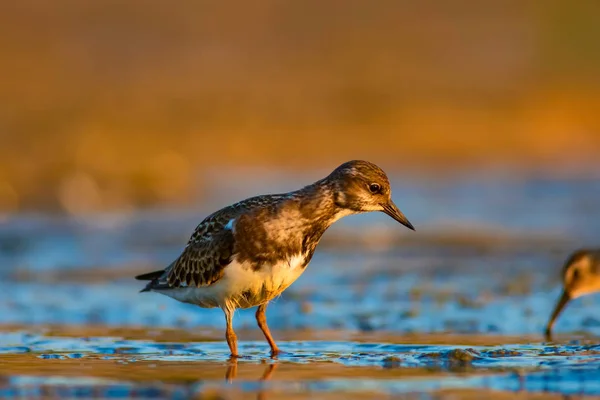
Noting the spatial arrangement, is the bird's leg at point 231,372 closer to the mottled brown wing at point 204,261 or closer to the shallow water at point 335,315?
the shallow water at point 335,315

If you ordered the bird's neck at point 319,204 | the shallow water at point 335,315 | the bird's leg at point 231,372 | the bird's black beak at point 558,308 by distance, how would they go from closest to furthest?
the shallow water at point 335,315 → the bird's leg at point 231,372 → the bird's neck at point 319,204 → the bird's black beak at point 558,308

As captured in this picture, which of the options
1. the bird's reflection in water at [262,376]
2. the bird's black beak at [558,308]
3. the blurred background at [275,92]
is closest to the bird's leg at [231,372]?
the bird's reflection in water at [262,376]

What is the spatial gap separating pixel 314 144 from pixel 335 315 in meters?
17.0

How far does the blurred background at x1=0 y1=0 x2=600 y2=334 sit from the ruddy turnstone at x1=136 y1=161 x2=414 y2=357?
4.85ft

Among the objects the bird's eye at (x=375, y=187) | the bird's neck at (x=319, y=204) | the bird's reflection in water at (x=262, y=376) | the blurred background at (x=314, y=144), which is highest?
the blurred background at (x=314, y=144)

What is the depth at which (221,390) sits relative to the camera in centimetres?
653

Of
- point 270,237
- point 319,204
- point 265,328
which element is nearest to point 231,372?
point 270,237

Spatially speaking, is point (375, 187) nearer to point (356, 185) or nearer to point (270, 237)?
point (356, 185)

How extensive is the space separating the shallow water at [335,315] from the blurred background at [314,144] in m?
0.06

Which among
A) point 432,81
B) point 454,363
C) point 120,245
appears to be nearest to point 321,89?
point 432,81

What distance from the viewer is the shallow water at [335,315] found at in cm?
680

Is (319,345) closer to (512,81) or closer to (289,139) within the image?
(289,139)


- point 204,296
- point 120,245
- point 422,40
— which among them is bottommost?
point 204,296

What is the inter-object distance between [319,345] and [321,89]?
77.0ft
